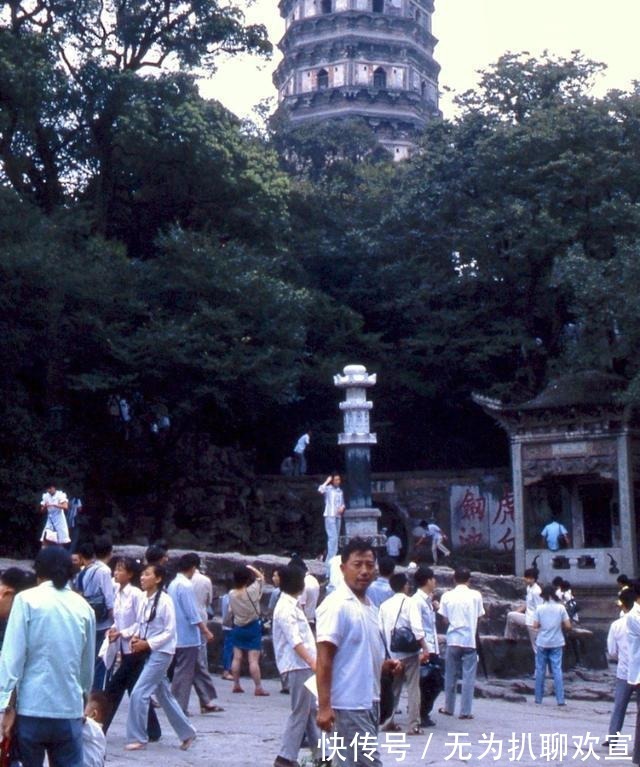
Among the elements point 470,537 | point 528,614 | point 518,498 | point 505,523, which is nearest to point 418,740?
point 528,614

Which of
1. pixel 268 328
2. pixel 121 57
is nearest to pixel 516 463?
pixel 268 328

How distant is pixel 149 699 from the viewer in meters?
9.34

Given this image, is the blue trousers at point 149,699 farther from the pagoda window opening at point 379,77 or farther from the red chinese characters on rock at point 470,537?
the pagoda window opening at point 379,77

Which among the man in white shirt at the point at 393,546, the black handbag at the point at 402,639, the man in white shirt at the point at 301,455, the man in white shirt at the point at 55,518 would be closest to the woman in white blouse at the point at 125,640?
the black handbag at the point at 402,639

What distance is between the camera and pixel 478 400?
2634cm

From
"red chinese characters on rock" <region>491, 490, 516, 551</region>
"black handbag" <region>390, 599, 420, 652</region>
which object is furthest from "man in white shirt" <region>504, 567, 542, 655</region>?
"red chinese characters on rock" <region>491, 490, 516, 551</region>

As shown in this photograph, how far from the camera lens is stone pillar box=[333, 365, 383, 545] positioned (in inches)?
832

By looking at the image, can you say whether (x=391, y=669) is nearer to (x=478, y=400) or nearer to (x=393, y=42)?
(x=478, y=400)

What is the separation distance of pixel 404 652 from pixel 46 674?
548cm

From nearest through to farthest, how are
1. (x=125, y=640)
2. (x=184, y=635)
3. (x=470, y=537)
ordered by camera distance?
(x=125, y=640) → (x=184, y=635) → (x=470, y=537)

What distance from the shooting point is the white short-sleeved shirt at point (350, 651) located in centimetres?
604

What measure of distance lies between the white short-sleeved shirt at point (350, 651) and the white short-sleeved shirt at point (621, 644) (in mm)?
4201

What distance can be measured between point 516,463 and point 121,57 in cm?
1299

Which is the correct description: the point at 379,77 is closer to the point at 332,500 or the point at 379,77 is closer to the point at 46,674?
the point at 332,500
